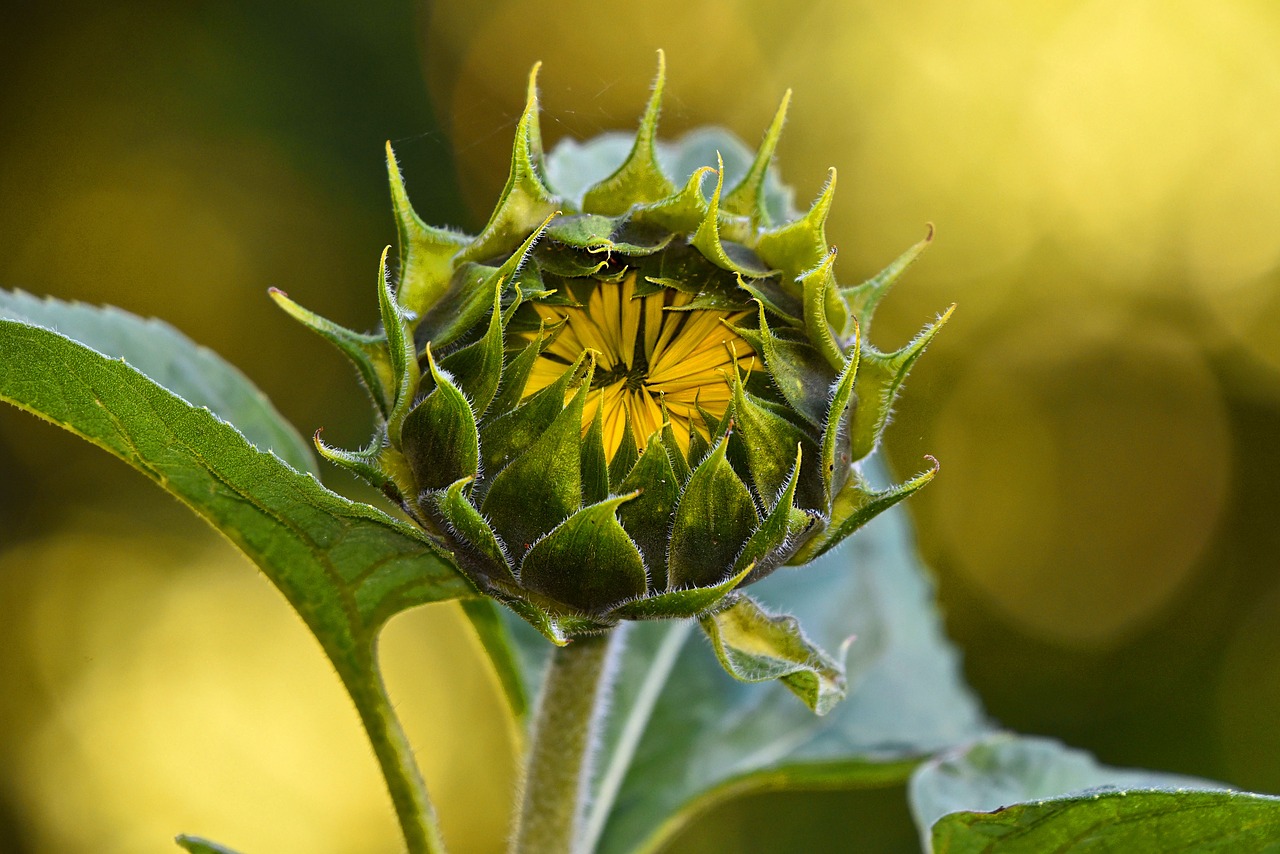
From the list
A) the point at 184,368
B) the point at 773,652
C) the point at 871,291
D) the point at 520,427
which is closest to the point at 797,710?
the point at 773,652

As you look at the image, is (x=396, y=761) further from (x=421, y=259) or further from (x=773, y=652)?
(x=421, y=259)

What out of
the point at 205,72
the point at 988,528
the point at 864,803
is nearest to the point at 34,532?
the point at 205,72

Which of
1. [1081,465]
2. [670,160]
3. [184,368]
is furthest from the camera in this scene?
[1081,465]

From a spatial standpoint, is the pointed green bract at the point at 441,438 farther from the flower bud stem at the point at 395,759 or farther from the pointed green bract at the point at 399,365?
the flower bud stem at the point at 395,759

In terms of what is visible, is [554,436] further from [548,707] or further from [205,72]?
[205,72]

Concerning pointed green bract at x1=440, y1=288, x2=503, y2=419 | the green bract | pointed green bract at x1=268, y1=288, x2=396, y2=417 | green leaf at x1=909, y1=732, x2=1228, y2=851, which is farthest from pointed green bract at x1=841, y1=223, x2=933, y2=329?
green leaf at x1=909, y1=732, x2=1228, y2=851

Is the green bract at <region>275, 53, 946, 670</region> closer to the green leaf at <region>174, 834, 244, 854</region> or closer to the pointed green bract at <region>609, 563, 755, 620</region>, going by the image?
the pointed green bract at <region>609, 563, 755, 620</region>

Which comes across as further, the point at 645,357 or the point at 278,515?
the point at 645,357
